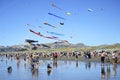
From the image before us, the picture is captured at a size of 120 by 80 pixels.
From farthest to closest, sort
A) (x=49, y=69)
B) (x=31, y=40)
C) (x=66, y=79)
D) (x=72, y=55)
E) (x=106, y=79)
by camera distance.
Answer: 1. (x=31, y=40)
2. (x=72, y=55)
3. (x=49, y=69)
4. (x=66, y=79)
5. (x=106, y=79)

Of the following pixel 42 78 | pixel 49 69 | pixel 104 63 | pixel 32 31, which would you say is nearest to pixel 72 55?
pixel 32 31

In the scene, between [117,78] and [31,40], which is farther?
[31,40]

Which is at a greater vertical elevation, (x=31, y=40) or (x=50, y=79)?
(x=31, y=40)

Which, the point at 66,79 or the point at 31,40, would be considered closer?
the point at 66,79

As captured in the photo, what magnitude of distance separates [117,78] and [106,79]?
107 cm

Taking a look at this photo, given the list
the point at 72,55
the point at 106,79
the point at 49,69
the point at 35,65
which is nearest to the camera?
the point at 106,79

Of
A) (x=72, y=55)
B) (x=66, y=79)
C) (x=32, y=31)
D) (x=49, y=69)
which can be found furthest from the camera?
(x=72, y=55)

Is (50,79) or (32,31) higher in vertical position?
(32,31)

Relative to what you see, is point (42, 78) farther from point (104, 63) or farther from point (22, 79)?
point (104, 63)

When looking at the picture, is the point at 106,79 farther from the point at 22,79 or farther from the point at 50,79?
the point at 22,79

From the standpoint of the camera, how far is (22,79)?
96.9ft

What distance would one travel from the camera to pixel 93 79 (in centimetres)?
2733

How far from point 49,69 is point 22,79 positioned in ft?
29.1

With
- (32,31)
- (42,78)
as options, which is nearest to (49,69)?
(42,78)
